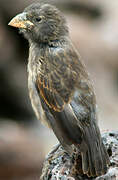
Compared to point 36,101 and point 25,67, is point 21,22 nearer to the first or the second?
point 36,101

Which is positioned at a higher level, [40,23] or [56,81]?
[40,23]

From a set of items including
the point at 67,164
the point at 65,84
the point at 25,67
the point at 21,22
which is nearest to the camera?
the point at 67,164

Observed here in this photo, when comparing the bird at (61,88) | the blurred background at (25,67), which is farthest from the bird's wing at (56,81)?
the blurred background at (25,67)

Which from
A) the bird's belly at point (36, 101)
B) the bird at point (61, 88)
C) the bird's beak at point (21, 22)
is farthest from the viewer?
the bird's beak at point (21, 22)

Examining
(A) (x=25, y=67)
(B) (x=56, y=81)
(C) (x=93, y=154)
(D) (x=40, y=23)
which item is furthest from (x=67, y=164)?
(A) (x=25, y=67)

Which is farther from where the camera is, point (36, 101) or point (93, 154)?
point (36, 101)

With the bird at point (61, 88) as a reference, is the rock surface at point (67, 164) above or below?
below

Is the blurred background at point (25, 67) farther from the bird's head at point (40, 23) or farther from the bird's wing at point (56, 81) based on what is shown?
the bird's wing at point (56, 81)
